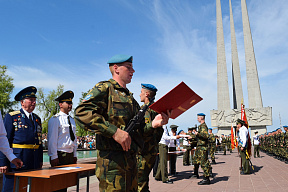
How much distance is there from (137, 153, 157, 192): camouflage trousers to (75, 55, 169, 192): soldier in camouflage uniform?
197 centimetres

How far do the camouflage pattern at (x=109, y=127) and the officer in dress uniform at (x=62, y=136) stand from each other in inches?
90.7

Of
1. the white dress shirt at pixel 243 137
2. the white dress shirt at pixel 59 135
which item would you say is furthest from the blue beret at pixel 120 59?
the white dress shirt at pixel 243 137

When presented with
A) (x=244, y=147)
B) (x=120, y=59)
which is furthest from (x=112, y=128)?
(x=244, y=147)

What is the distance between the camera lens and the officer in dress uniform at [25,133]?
3.58 m

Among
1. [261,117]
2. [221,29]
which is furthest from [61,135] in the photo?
[221,29]

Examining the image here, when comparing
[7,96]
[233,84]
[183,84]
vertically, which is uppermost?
[233,84]

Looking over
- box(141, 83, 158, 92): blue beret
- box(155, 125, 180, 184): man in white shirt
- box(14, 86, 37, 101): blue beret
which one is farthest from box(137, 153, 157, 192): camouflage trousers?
box(155, 125, 180, 184): man in white shirt

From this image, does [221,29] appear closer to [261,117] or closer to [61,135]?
[261,117]

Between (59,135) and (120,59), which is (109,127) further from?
(59,135)

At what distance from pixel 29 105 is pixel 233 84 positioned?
171ft

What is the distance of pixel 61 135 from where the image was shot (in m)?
4.42

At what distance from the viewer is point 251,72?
41.1 metres

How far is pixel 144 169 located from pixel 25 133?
218 cm

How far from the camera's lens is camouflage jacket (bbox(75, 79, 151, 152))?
81.7 inches
